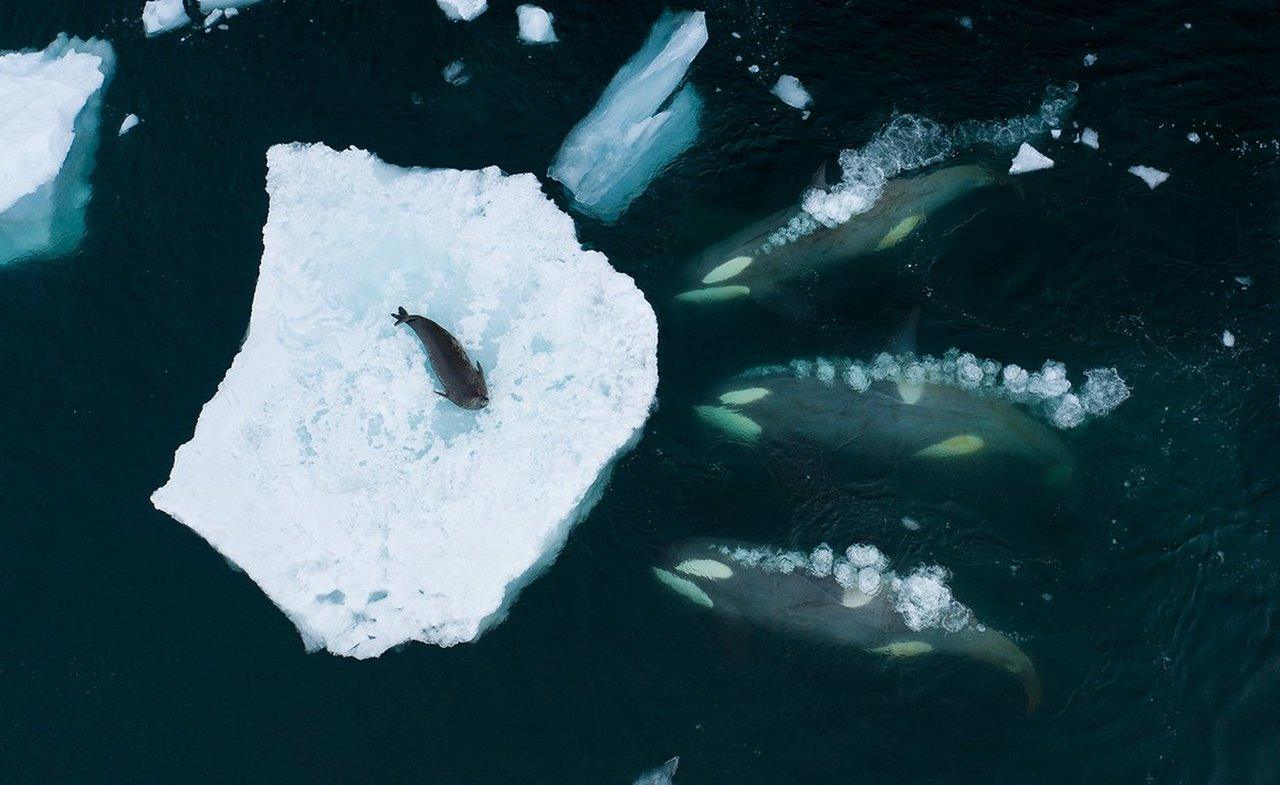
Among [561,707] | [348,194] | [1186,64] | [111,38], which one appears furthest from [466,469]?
[1186,64]

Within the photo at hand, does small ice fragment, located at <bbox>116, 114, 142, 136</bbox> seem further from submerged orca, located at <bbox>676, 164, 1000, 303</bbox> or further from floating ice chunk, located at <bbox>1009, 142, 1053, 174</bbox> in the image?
floating ice chunk, located at <bbox>1009, 142, 1053, 174</bbox>

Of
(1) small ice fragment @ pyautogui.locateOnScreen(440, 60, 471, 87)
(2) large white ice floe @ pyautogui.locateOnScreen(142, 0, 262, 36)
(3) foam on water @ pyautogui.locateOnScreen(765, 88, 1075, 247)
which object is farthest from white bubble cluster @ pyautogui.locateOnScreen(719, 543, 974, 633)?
(2) large white ice floe @ pyautogui.locateOnScreen(142, 0, 262, 36)

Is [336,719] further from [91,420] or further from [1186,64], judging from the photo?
[1186,64]

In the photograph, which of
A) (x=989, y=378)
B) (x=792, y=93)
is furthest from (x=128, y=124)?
(x=989, y=378)

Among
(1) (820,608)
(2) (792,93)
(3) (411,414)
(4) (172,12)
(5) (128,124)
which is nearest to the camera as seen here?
(1) (820,608)

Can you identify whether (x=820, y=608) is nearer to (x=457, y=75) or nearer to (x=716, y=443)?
(x=716, y=443)
